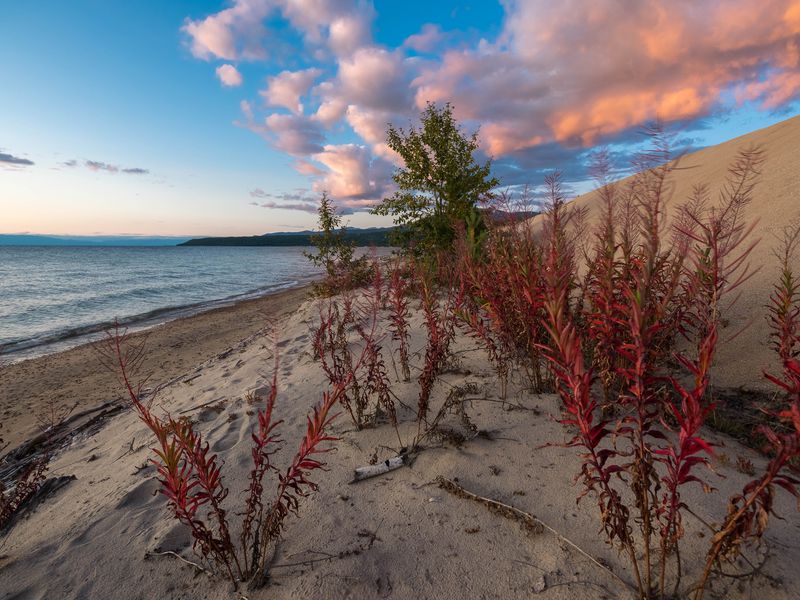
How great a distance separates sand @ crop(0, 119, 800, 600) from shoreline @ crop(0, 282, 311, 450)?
3.06 metres

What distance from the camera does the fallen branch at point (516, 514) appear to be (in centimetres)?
211

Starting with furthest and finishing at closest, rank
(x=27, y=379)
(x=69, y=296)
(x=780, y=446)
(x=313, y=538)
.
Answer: (x=69, y=296), (x=27, y=379), (x=313, y=538), (x=780, y=446)

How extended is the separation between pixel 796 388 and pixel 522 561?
1525mm

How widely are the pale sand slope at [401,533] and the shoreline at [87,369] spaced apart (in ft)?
10.7

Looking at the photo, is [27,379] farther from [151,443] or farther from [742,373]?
[742,373]

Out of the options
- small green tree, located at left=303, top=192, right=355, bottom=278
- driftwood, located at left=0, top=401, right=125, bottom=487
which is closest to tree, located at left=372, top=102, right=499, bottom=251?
small green tree, located at left=303, top=192, right=355, bottom=278

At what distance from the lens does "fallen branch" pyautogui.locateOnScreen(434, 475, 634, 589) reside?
211 cm

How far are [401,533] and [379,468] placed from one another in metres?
0.65

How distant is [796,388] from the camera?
4.54 ft

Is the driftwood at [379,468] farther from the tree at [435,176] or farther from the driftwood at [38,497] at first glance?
the tree at [435,176]

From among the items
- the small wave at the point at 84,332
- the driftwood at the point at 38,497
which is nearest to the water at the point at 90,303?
the small wave at the point at 84,332

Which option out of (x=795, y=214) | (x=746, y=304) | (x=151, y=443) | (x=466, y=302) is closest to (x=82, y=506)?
(x=151, y=443)

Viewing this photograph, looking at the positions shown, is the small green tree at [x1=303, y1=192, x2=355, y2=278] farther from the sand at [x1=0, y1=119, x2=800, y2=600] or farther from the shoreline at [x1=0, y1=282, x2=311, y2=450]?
the sand at [x1=0, y1=119, x2=800, y2=600]

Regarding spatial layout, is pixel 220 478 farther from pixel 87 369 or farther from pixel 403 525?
pixel 87 369
